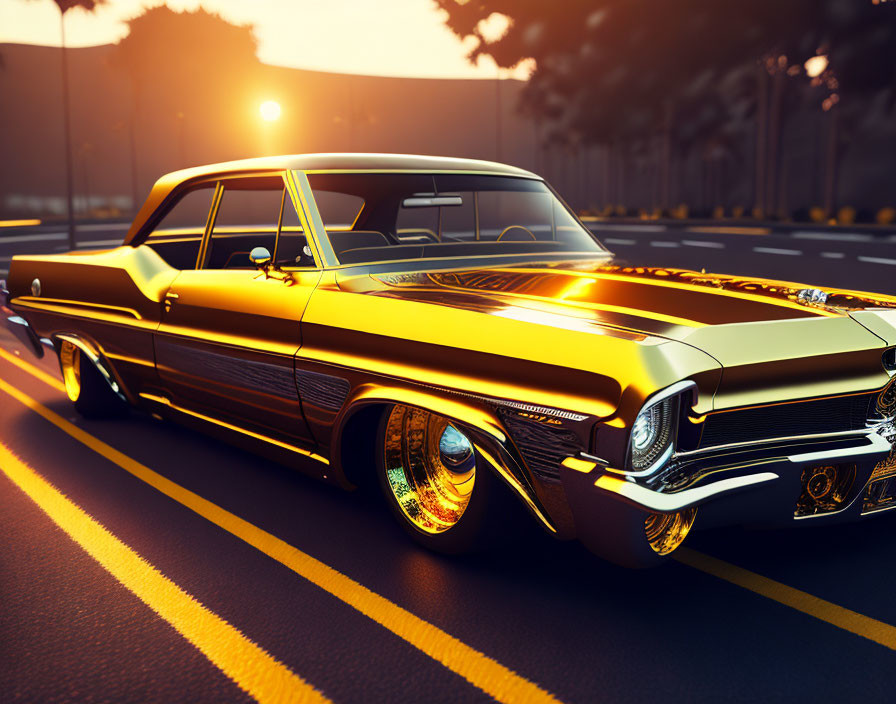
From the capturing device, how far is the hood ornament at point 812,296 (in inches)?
136

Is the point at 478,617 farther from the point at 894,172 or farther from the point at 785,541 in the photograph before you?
the point at 894,172

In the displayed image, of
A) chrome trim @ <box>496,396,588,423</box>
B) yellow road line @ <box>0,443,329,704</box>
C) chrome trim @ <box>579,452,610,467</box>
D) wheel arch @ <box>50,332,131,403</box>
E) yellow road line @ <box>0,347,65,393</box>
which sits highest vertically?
chrome trim @ <box>496,396,588,423</box>

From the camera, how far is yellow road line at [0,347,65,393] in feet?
24.2

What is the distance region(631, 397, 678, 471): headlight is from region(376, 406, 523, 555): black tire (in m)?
0.58

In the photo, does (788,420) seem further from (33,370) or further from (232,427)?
(33,370)

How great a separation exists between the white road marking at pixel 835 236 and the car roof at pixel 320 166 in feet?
75.5

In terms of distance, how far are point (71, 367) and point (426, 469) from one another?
3498mm

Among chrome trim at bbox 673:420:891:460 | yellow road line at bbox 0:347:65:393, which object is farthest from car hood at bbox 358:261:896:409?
yellow road line at bbox 0:347:65:393

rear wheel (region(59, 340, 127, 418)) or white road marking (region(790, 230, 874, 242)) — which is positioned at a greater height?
white road marking (region(790, 230, 874, 242))

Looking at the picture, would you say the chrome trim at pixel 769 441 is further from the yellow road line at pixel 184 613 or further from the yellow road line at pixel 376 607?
the yellow road line at pixel 184 613

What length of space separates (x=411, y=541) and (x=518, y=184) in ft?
7.14

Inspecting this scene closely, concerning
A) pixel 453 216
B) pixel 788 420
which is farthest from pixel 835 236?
pixel 788 420

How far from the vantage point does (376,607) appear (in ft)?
10.5

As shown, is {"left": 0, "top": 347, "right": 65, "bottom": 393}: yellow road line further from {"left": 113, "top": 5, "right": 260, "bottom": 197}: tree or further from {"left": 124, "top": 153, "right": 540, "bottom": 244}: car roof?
{"left": 113, "top": 5, "right": 260, "bottom": 197}: tree
